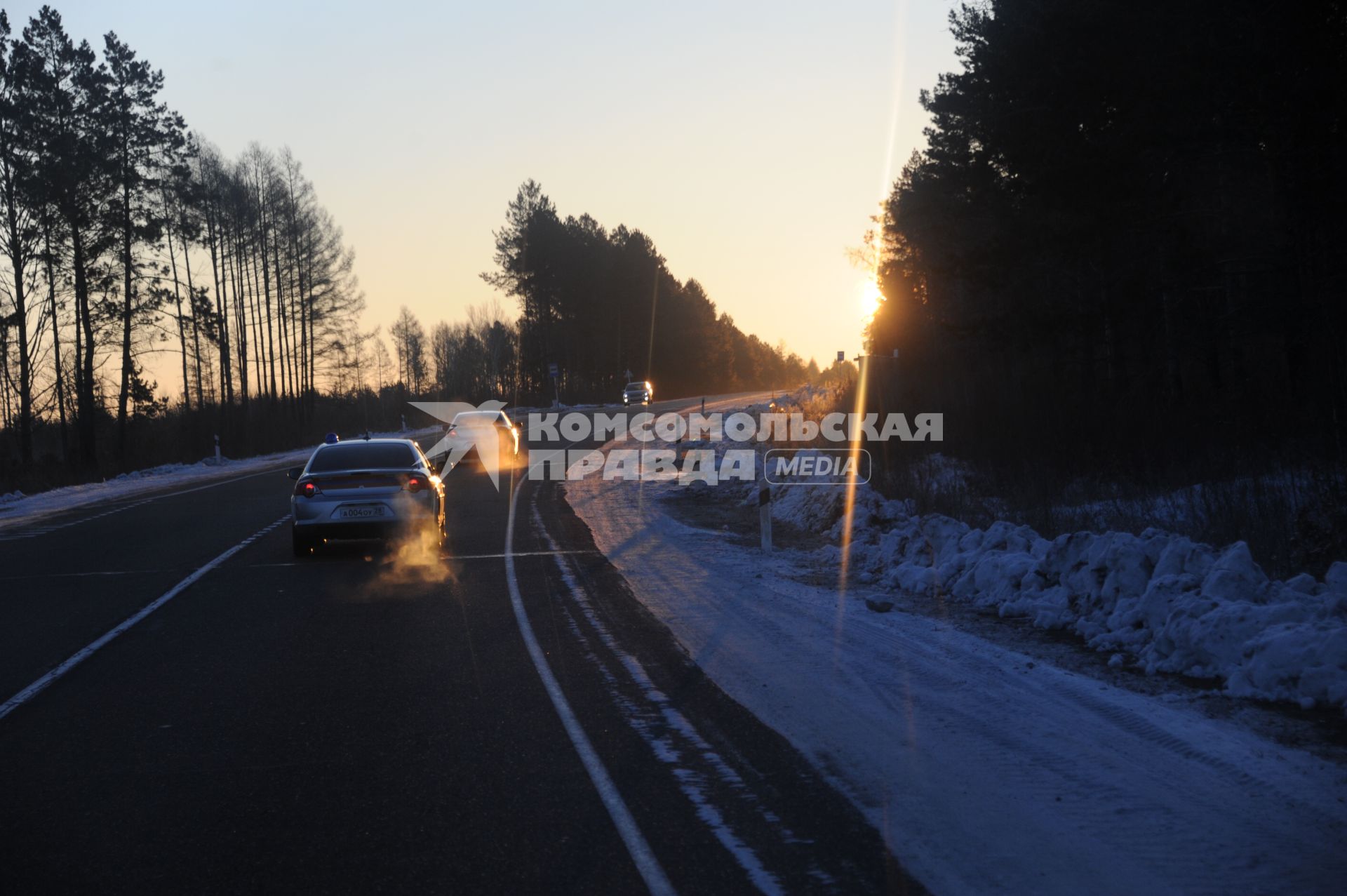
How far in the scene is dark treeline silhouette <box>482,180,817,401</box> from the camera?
268 ft

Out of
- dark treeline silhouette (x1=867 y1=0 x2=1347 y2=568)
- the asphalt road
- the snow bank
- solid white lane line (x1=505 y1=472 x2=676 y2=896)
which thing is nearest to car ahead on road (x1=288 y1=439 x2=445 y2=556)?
the asphalt road

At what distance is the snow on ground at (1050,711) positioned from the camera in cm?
459

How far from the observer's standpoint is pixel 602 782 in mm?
5582

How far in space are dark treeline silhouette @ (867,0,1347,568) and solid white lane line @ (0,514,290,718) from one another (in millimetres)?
11109

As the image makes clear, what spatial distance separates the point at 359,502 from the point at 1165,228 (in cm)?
1577

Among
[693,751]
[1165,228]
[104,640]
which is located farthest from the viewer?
[1165,228]

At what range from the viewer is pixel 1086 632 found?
8336 mm

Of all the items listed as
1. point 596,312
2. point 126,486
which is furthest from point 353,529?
point 596,312

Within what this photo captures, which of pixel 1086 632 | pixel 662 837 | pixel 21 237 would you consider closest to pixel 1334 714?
pixel 1086 632

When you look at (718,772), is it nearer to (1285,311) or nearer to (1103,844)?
(1103,844)

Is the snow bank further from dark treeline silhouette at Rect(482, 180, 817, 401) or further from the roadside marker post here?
dark treeline silhouette at Rect(482, 180, 817, 401)

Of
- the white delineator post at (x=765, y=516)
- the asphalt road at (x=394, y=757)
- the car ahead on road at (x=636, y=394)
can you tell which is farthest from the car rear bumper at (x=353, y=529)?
the car ahead on road at (x=636, y=394)

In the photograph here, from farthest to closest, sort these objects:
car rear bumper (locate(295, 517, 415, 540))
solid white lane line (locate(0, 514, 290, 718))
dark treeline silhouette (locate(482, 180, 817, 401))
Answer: dark treeline silhouette (locate(482, 180, 817, 401))
car rear bumper (locate(295, 517, 415, 540))
solid white lane line (locate(0, 514, 290, 718))

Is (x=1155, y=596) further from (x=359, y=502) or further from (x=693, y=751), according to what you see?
(x=359, y=502)
